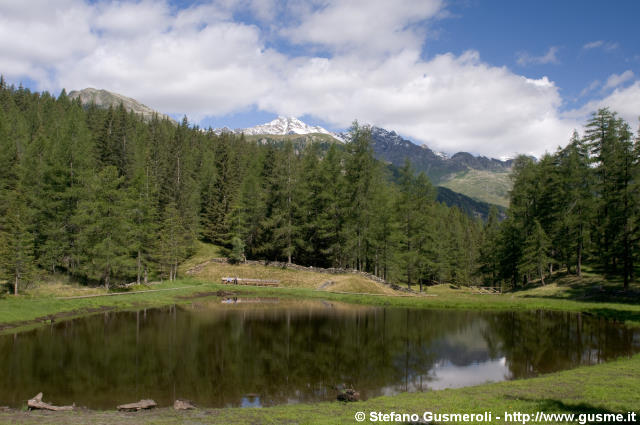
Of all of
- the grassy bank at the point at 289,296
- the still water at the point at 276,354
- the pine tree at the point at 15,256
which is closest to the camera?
the still water at the point at 276,354

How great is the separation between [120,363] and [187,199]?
55.9 m

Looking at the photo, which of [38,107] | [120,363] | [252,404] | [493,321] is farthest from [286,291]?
[38,107]

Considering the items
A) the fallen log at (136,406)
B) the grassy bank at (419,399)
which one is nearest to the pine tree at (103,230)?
the grassy bank at (419,399)

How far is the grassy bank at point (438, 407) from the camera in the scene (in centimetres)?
1183

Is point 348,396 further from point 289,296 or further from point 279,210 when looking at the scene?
point 279,210

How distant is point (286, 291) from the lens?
164 ft

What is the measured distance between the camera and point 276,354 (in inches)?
940

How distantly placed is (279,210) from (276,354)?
42650 millimetres

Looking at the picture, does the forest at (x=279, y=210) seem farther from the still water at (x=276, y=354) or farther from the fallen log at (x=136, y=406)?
the fallen log at (x=136, y=406)

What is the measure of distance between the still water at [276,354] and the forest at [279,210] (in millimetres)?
16031

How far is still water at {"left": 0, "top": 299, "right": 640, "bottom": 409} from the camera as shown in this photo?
671 inches

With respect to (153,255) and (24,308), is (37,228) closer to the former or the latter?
(153,255)

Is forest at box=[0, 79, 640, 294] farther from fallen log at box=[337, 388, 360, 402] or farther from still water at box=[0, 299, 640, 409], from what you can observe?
fallen log at box=[337, 388, 360, 402]

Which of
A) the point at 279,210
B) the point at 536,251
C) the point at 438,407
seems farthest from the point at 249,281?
the point at 438,407
